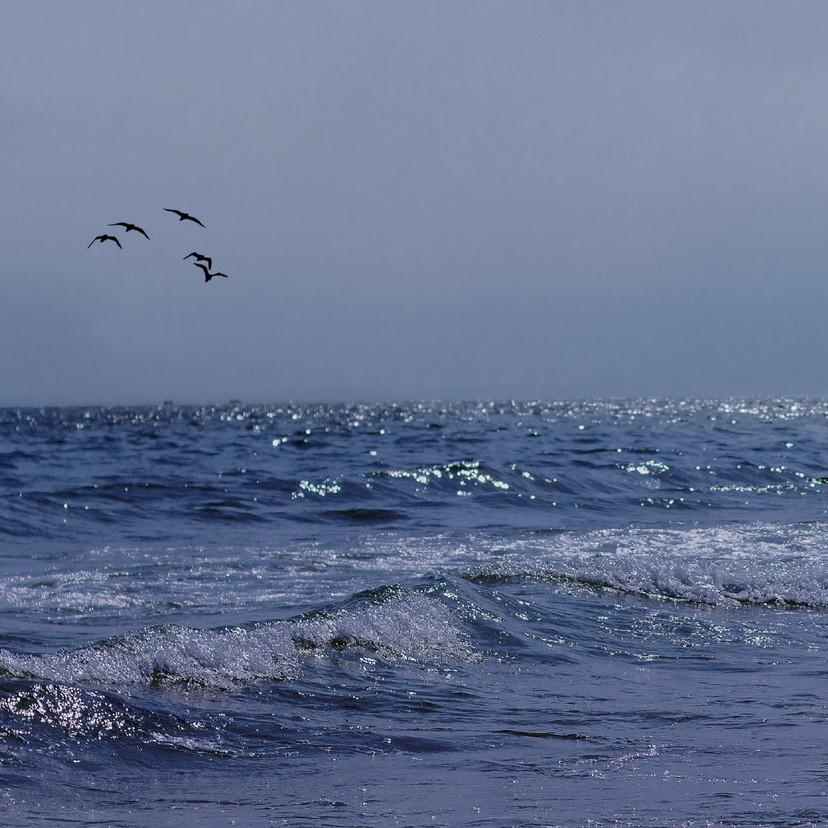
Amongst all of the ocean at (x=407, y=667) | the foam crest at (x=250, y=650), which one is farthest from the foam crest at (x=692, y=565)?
the foam crest at (x=250, y=650)

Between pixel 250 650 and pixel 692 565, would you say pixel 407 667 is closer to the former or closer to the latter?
pixel 250 650

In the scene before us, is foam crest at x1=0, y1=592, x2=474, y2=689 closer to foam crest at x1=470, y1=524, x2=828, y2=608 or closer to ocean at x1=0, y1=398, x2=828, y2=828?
ocean at x1=0, y1=398, x2=828, y2=828

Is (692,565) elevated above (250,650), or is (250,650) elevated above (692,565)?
(692,565)

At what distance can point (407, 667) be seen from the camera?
25.1 ft

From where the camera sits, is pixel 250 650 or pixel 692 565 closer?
pixel 250 650

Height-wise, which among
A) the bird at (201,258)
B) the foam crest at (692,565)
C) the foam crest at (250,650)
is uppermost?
the bird at (201,258)

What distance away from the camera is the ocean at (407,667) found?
191 inches

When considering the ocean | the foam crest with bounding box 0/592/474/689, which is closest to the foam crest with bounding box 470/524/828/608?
the ocean

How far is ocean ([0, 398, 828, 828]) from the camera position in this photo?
4848 millimetres

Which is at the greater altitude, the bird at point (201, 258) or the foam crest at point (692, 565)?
the bird at point (201, 258)

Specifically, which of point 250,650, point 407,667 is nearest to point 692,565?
point 407,667

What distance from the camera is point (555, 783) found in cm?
498

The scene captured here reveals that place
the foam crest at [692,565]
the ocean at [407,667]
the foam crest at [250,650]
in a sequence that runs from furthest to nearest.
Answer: the foam crest at [692,565], the foam crest at [250,650], the ocean at [407,667]

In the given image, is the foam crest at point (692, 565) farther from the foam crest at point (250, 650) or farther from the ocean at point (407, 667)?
the foam crest at point (250, 650)
